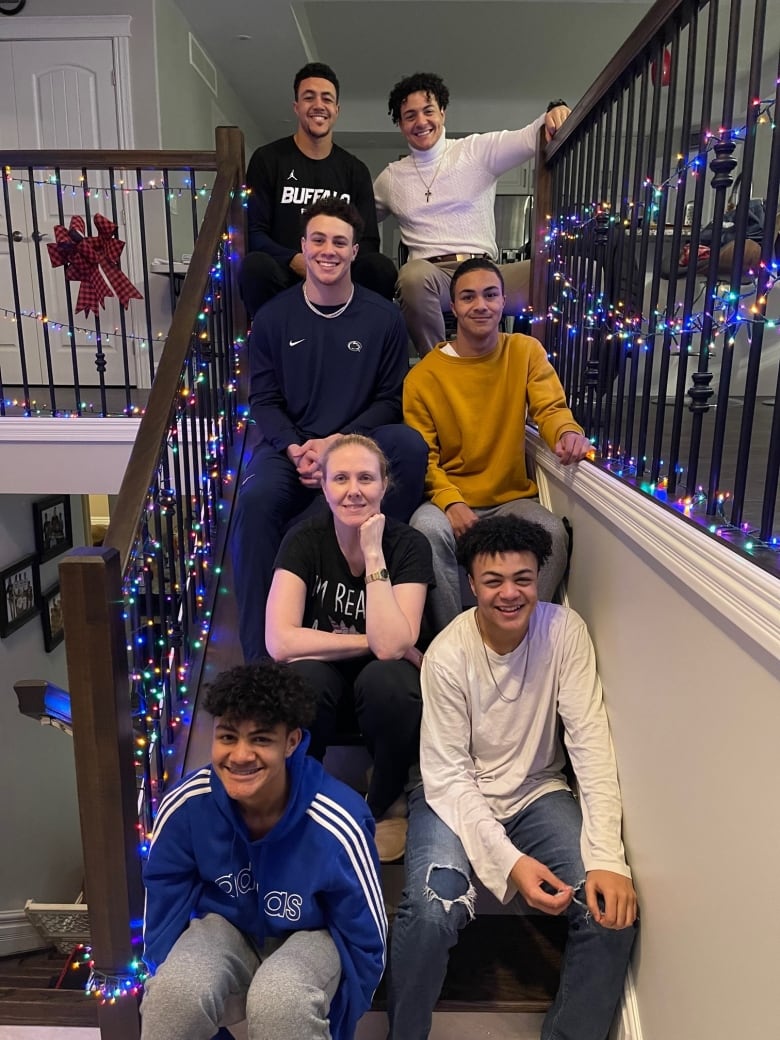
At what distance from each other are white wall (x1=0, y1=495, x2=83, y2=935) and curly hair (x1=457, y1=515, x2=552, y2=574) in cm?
322

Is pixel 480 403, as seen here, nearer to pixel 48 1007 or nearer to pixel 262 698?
pixel 262 698

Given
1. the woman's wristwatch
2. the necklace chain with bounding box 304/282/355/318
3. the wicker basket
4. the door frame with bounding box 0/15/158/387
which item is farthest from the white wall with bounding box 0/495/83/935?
the woman's wristwatch

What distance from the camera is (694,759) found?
3.84 feet

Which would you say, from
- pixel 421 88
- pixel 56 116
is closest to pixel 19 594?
pixel 56 116

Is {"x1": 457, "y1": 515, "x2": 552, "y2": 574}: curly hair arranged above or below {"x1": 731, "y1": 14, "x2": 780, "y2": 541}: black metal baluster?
below

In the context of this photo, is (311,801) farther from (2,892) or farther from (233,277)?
(2,892)

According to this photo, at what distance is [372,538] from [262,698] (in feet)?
1.72

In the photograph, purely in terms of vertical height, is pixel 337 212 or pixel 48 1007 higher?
pixel 337 212

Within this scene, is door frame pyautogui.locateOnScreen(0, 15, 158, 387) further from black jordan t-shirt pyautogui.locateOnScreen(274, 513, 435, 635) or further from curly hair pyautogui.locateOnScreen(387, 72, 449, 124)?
black jordan t-shirt pyautogui.locateOnScreen(274, 513, 435, 635)

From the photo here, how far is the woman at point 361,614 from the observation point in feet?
5.23

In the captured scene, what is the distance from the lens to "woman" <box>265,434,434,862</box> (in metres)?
1.59

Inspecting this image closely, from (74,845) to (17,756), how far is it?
40.5 inches

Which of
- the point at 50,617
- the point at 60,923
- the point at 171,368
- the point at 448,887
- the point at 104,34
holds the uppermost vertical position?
the point at 104,34

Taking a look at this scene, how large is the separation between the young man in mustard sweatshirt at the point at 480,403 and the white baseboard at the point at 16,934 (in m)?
3.72
